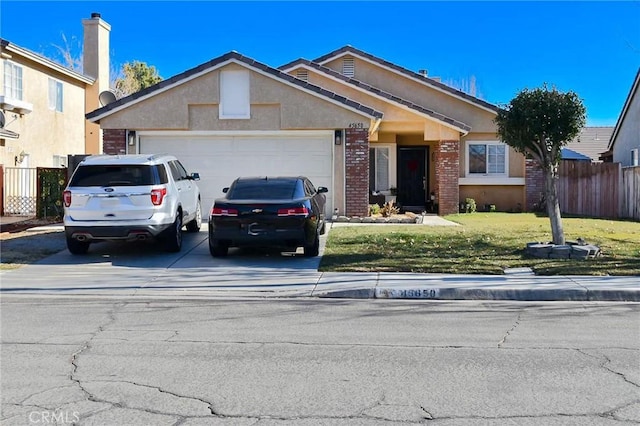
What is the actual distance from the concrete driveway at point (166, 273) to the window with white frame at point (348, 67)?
13220 mm

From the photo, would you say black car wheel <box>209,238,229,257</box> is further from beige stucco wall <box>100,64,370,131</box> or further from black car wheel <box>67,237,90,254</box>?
beige stucco wall <box>100,64,370,131</box>

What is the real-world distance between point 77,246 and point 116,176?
1.78 metres

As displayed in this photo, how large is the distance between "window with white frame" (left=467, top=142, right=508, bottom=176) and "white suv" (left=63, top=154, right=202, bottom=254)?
14.1 metres

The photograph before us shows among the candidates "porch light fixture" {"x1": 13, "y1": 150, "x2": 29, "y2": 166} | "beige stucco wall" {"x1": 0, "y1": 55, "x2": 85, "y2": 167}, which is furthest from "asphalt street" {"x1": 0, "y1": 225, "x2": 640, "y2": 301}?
"beige stucco wall" {"x1": 0, "y1": 55, "x2": 85, "y2": 167}

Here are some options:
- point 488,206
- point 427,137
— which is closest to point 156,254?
point 427,137

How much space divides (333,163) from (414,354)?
40.0 feet

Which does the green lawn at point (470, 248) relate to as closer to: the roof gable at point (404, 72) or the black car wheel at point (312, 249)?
the black car wheel at point (312, 249)

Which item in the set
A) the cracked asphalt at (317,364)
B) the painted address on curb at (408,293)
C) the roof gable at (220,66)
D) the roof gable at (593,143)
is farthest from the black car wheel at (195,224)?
the roof gable at (593,143)

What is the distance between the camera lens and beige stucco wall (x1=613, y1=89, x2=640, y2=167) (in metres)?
27.0

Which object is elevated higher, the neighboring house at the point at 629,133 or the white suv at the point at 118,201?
the neighboring house at the point at 629,133

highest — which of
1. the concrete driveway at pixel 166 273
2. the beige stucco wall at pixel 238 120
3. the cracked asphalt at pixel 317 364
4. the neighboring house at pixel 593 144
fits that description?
the neighboring house at pixel 593 144

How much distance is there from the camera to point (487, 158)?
24.1m

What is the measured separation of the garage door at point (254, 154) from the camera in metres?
18.5

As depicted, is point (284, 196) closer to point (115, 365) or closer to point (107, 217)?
point (107, 217)
